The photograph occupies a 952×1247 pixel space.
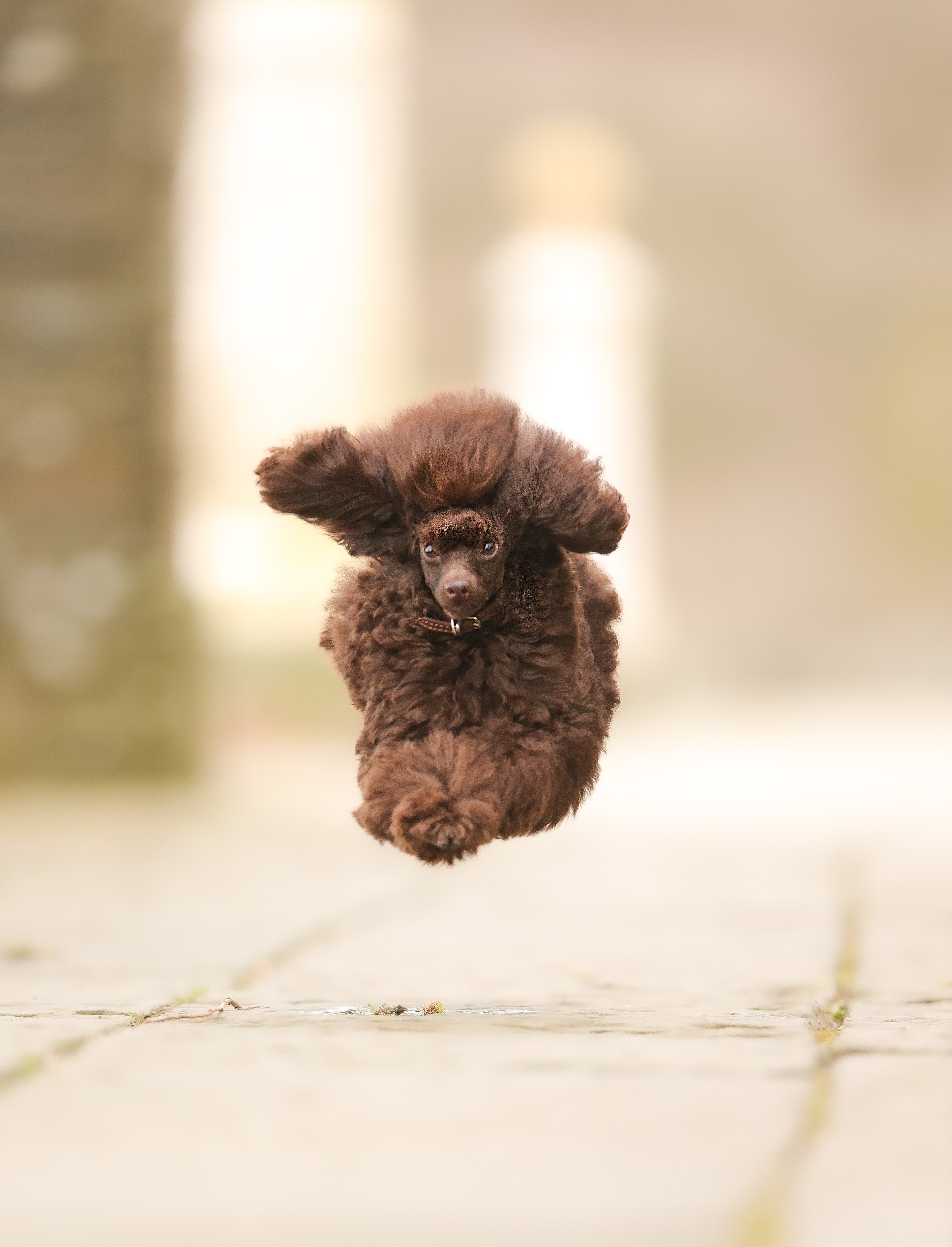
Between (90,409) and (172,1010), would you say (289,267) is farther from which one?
(172,1010)

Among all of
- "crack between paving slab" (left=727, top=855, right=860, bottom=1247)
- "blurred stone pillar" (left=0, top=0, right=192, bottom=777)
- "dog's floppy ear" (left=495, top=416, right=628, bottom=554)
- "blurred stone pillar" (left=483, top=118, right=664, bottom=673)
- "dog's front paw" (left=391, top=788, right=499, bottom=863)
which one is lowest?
"crack between paving slab" (left=727, top=855, right=860, bottom=1247)

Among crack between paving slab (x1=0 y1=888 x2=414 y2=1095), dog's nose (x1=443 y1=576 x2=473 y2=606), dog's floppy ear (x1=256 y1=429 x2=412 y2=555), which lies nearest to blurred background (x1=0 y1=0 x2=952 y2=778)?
crack between paving slab (x1=0 y1=888 x2=414 y2=1095)

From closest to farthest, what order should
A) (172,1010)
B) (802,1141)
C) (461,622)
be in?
(802,1141) < (461,622) < (172,1010)

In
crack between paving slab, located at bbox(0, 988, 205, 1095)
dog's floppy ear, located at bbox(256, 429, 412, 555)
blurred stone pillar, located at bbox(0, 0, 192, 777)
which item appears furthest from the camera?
blurred stone pillar, located at bbox(0, 0, 192, 777)

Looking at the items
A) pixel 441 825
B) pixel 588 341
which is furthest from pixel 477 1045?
pixel 588 341

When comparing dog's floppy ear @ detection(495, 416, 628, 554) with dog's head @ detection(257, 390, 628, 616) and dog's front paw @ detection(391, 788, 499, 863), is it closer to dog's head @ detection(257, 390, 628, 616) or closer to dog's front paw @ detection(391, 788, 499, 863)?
dog's head @ detection(257, 390, 628, 616)

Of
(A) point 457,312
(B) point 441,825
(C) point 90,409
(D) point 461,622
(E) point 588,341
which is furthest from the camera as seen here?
(A) point 457,312
